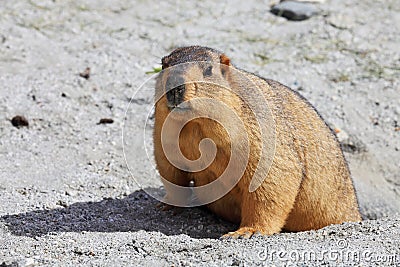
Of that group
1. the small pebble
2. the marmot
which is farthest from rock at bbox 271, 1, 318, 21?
the marmot

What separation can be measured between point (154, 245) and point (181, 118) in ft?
2.55

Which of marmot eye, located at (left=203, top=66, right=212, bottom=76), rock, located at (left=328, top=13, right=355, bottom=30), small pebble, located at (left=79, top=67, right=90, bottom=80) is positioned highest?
marmot eye, located at (left=203, top=66, right=212, bottom=76)

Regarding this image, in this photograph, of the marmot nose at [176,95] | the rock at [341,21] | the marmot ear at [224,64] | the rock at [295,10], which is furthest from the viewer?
the rock at [295,10]

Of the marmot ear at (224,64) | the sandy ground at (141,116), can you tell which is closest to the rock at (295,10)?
the sandy ground at (141,116)

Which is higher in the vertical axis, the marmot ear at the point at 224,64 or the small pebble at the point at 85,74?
the marmot ear at the point at 224,64

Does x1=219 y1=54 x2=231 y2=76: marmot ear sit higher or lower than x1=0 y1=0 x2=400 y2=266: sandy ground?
higher

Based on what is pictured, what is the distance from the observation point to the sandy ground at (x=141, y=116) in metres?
4.09

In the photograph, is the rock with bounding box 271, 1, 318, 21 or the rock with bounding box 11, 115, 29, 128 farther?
the rock with bounding box 271, 1, 318, 21

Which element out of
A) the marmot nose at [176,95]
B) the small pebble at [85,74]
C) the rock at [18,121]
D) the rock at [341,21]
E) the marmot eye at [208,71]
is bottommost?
the rock at [18,121]

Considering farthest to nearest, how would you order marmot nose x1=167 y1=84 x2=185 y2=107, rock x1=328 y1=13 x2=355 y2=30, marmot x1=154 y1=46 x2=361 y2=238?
rock x1=328 y1=13 x2=355 y2=30
marmot x1=154 y1=46 x2=361 y2=238
marmot nose x1=167 y1=84 x2=185 y2=107

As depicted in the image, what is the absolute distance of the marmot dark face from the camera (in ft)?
13.2

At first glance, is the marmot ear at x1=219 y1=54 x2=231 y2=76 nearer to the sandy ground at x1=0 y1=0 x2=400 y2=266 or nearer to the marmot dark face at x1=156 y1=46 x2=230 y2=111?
the marmot dark face at x1=156 y1=46 x2=230 y2=111

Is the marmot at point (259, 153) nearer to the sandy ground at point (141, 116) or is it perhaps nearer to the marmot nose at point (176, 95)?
the marmot nose at point (176, 95)

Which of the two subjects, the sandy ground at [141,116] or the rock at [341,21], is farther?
the rock at [341,21]
